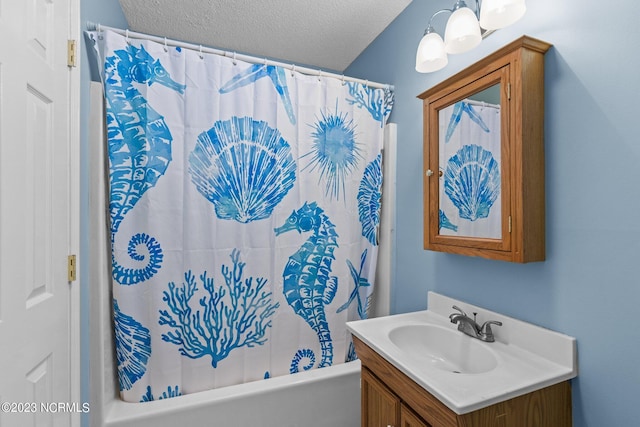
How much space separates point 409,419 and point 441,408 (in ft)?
0.69

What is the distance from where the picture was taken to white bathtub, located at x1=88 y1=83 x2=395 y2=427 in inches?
50.7

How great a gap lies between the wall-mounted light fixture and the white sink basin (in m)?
1.19

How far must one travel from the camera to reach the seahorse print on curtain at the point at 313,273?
1694mm

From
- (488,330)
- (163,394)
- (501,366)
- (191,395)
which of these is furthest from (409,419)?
(163,394)

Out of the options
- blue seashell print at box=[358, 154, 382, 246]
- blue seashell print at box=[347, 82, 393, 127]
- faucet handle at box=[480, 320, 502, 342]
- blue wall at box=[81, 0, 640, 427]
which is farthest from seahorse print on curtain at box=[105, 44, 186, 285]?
faucet handle at box=[480, 320, 502, 342]

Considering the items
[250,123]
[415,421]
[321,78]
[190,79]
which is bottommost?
[415,421]

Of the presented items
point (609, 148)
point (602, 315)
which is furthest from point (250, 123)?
point (602, 315)

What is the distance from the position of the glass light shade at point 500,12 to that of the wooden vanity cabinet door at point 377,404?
1.39 m

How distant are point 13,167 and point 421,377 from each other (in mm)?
1294

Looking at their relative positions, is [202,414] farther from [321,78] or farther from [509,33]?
[509,33]

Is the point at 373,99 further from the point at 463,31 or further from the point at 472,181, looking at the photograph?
the point at 472,181

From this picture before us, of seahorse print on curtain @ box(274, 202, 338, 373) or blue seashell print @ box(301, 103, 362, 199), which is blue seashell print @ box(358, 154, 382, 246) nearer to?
blue seashell print @ box(301, 103, 362, 199)

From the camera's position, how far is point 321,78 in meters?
1.74

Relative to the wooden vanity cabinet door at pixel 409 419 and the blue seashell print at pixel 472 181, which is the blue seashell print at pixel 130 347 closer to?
the wooden vanity cabinet door at pixel 409 419
